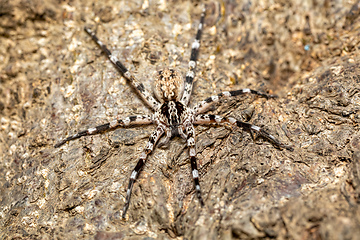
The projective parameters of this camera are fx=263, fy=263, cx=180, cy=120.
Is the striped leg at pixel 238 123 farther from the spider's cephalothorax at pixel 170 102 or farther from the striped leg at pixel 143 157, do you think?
the striped leg at pixel 143 157

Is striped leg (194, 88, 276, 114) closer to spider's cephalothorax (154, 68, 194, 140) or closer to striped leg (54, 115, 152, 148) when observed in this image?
spider's cephalothorax (154, 68, 194, 140)

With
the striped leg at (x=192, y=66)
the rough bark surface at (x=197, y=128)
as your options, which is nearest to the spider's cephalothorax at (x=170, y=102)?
the striped leg at (x=192, y=66)

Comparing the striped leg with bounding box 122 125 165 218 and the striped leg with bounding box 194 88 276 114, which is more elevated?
the striped leg with bounding box 194 88 276 114

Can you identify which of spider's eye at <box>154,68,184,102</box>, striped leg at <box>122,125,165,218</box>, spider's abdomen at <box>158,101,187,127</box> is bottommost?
striped leg at <box>122,125,165,218</box>

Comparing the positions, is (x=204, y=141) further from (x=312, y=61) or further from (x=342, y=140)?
(x=312, y=61)

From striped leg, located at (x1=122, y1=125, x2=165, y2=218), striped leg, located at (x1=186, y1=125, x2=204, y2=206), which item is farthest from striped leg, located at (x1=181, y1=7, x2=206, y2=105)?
striped leg, located at (x1=122, y1=125, x2=165, y2=218)

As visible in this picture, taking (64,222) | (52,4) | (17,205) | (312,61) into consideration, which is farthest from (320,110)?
(52,4)
